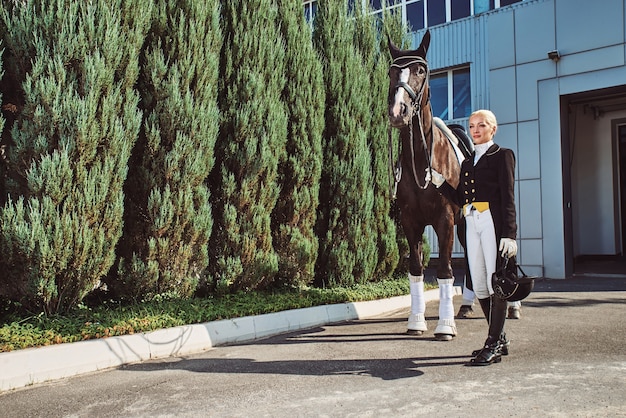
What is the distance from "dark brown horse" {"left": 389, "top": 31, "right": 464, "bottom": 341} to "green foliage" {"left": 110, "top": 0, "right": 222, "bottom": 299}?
7.82 ft

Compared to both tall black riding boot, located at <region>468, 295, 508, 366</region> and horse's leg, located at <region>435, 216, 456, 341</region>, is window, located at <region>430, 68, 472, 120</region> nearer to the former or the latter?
horse's leg, located at <region>435, 216, 456, 341</region>

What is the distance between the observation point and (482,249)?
179 inches

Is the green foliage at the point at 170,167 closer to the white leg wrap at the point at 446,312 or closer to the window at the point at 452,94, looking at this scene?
the white leg wrap at the point at 446,312

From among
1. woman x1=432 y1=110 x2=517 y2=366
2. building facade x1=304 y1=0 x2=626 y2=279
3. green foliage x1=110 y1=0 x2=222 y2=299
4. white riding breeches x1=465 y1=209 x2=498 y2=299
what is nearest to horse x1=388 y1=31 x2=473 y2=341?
woman x1=432 y1=110 x2=517 y2=366

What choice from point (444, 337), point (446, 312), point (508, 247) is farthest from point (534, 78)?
point (508, 247)

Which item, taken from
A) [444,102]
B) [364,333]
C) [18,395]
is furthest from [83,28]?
[444,102]

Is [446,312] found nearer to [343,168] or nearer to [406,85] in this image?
[406,85]

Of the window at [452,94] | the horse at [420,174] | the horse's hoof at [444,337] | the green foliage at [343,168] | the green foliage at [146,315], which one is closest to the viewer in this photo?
the green foliage at [146,315]

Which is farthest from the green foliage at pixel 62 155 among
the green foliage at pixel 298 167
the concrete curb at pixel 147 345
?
the green foliage at pixel 298 167

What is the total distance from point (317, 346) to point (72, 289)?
101 inches

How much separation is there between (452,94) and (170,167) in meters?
11.9

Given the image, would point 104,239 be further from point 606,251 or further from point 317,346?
point 606,251

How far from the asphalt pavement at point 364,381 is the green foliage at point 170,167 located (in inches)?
48.1

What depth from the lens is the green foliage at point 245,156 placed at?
6.80 meters
